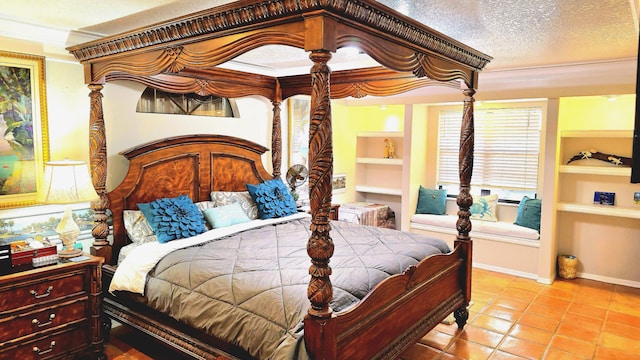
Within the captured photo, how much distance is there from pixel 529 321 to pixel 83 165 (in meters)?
3.79

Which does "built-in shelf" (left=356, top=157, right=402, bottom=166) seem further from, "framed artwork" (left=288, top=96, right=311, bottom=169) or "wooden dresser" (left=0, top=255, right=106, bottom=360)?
"wooden dresser" (left=0, top=255, right=106, bottom=360)

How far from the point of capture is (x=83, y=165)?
10.0 ft

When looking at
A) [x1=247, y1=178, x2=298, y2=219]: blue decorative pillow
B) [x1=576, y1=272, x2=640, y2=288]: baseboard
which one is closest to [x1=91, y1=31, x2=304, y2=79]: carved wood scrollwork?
[x1=247, y1=178, x2=298, y2=219]: blue decorative pillow

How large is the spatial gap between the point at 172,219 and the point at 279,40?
1869 millimetres

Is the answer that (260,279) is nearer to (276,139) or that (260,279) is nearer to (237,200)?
(237,200)

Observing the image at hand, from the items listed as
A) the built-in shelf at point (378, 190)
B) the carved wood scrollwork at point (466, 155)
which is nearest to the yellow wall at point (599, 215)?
the carved wood scrollwork at point (466, 155)

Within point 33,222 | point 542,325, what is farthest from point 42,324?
point 542,325

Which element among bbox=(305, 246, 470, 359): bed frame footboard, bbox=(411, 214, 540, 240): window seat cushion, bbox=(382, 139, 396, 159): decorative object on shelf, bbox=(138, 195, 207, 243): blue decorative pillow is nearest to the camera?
bbox=(305, 246, 470, 359): bed frame footboard

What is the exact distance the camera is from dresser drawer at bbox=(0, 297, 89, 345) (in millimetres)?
2629

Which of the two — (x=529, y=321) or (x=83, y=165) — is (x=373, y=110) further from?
(x=83, y=165)

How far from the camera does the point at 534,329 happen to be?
3.74 metres

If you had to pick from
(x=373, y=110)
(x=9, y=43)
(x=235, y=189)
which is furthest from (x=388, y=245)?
(x=373, y=110)

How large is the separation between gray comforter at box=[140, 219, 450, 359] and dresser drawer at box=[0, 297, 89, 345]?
467 mm

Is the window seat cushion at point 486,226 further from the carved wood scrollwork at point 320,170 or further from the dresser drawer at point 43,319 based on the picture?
the dresser drawer at point 43,319
